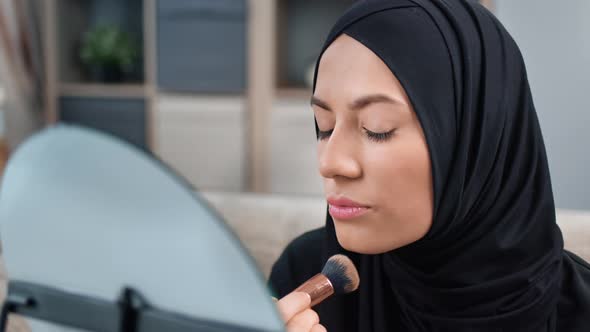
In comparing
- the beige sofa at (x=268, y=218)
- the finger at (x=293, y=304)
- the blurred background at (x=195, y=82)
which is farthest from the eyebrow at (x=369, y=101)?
the blurred background at (x=195, y=82)

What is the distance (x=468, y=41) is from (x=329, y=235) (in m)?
0.17

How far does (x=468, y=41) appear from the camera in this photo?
1.20 ft

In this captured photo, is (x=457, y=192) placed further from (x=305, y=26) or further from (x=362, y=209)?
(x=305, y=26)

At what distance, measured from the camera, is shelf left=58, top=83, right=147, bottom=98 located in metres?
2.10

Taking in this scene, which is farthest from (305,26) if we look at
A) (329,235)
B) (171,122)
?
(329,235)

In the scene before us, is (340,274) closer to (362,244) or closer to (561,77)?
(362,244)

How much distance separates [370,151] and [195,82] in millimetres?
1762

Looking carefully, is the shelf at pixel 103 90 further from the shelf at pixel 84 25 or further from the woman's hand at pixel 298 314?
the woman's hand at pixel 298 314

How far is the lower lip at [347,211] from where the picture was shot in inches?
13.0

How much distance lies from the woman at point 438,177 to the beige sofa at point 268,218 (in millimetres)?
179

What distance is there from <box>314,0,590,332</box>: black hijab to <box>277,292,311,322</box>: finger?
0.41 feet

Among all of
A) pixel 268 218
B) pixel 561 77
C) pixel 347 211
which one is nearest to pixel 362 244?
pixel 347 211

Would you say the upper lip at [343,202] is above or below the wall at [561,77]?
below

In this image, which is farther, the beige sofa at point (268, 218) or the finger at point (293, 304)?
the beige sofa at point (268, 218)
